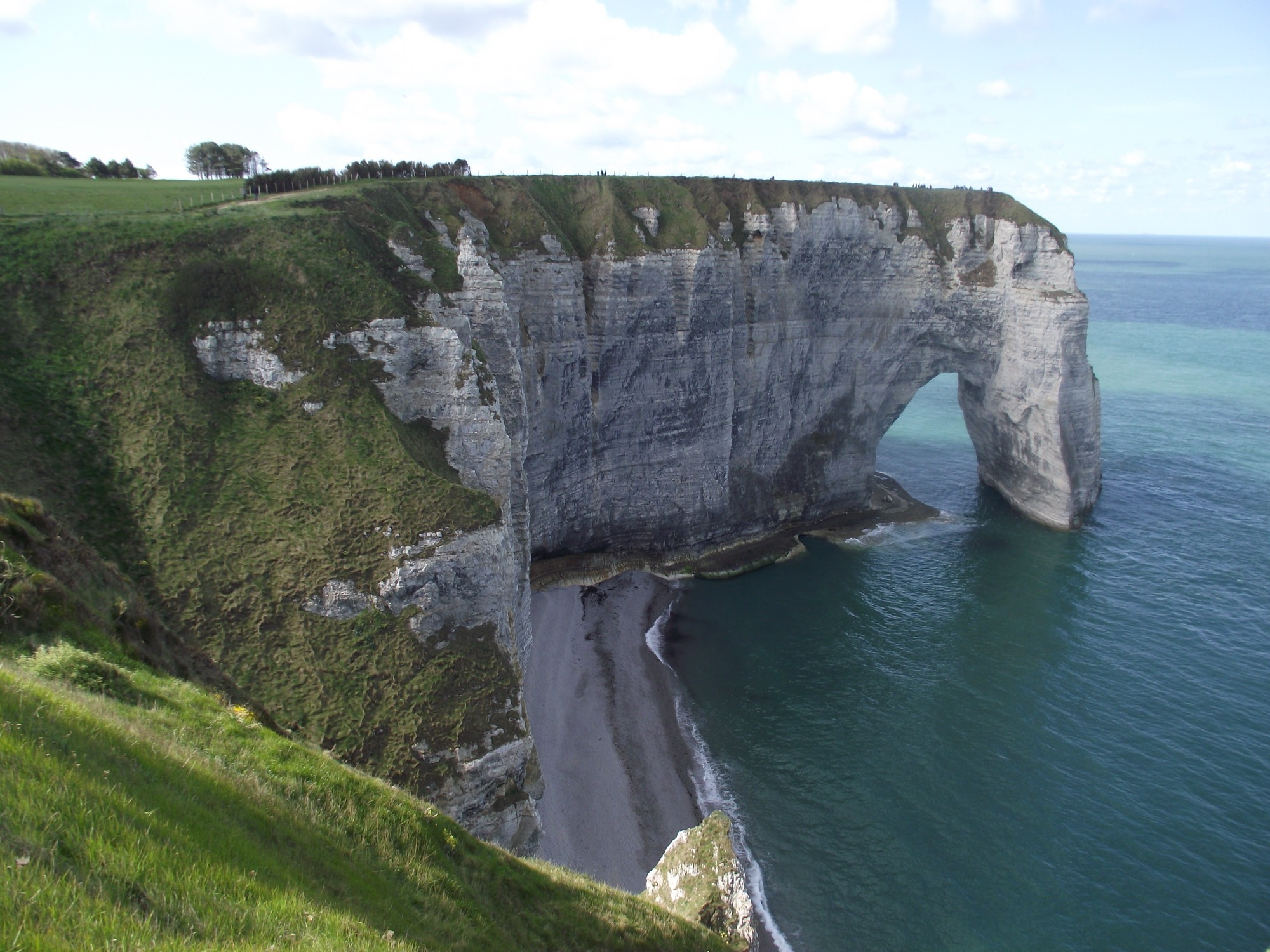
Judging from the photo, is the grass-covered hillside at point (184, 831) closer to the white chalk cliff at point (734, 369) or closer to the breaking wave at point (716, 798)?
the breaking wave at point (716, 798)

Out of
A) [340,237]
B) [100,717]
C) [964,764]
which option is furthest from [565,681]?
[100,717]

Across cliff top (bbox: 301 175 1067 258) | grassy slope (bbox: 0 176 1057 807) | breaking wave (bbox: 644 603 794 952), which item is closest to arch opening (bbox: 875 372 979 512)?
cliff top (bbox: 301 175 1067 258)

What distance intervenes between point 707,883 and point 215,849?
20.4m

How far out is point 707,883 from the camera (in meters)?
25.6

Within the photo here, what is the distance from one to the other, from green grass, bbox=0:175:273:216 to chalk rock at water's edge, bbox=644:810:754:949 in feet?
131

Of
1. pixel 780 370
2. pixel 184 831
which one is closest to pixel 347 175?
pixel 780 370

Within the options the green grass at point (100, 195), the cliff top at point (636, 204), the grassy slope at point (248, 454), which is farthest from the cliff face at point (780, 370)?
the green grass at point (100, 195)

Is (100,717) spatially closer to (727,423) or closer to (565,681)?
(565,681)

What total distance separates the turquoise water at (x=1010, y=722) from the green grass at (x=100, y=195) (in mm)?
40730

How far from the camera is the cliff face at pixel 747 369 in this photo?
42219 millimetres

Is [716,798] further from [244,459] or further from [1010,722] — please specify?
[244,459]

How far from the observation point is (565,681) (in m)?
44.3

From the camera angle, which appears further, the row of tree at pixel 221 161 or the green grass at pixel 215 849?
the row of tree at pixel 221 161

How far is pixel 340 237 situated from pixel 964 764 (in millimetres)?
42328
